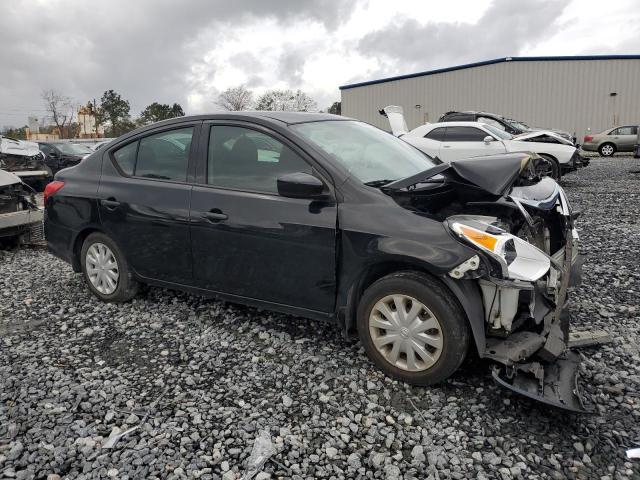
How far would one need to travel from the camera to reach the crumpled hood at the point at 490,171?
2762 millimetres

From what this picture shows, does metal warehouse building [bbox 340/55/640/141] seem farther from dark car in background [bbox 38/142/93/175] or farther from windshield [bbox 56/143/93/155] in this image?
dark car in background [bbox 38/142/93/175]

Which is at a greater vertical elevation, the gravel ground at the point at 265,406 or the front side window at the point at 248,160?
the front side window at the point at 248,160

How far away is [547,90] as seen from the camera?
3155 centimetres

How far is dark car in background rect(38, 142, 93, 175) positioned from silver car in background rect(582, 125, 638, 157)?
22.2 metres

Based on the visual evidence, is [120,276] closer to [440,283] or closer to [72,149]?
[440,283]

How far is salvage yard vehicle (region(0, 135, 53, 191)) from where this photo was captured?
1154cm

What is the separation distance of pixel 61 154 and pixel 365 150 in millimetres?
15141

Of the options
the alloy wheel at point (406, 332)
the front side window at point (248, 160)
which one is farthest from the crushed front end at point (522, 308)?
the front side window at point (248, 160)

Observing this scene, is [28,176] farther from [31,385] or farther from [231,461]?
[231,461]

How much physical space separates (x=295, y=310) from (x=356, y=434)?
39.4 inches

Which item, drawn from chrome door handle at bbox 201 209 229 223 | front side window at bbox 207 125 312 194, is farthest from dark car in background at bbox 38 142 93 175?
chrome door handle at bbox 201 209 229 223

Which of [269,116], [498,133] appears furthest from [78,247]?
[498,133]

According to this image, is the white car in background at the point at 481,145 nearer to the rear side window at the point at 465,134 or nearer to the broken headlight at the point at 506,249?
the rear side window at the point at 465,134

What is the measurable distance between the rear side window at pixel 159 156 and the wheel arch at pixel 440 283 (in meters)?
1.63
